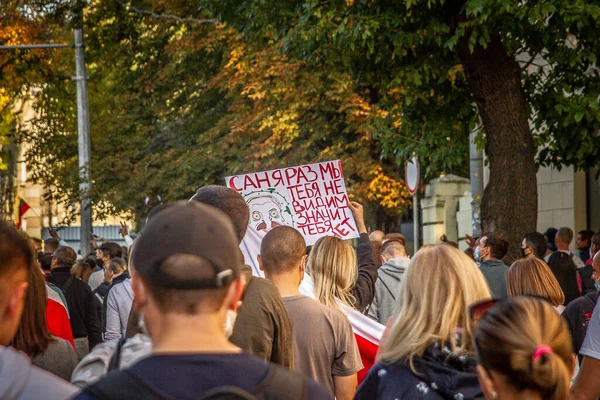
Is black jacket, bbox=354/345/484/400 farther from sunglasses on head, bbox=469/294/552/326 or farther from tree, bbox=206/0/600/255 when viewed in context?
tree, bbox=206/0/600/255

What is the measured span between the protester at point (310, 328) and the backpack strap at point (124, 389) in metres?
3.03

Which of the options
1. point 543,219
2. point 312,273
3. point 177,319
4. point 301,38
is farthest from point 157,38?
point 177,319

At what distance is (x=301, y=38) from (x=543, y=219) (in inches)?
366

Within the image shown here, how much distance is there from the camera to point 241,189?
8.52 meters

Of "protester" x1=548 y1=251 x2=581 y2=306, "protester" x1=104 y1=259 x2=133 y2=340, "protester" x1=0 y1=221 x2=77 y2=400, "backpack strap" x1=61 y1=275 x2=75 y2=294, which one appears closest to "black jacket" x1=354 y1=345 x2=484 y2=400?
"protester" x1=0 y1=221 x2=77 y2=400

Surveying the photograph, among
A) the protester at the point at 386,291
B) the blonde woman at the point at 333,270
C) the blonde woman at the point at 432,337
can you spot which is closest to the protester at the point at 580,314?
the blonde woman at the point at 333,270

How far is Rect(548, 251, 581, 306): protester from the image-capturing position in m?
9.99

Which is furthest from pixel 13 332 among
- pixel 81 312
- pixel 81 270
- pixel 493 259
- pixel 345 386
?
pixel 81 270

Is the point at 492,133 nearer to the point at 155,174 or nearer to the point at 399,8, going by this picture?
the point at 399,8

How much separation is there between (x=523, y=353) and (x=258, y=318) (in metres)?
1.76

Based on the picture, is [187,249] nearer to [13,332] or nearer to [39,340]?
[13,332]

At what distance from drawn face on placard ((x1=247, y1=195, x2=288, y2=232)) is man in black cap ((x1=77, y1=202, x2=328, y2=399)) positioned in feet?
18.4

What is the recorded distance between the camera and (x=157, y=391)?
242 cm

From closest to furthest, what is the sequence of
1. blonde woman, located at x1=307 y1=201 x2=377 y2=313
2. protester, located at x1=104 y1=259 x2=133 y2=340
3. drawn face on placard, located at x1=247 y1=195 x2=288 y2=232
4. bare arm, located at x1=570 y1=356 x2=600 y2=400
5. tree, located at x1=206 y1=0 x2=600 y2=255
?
1. bare arm, located at x1=570 y1=356 x2=600 y2=400
2. blonde woman, located at x1=307 y1=201 x2=377 y2=313
3. protester, located at x1=104 y1=259 x2=133 y2=340
4. drawn face on placard, located at x1=247 y1=195 x2=288 y2=232
5. tree, located at x1=206 y1=0 x2=600 y2=255
